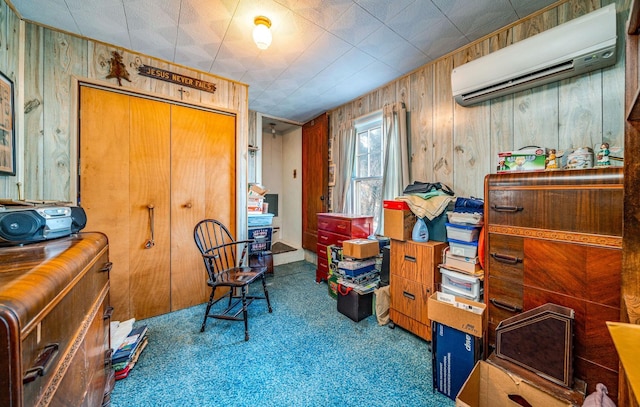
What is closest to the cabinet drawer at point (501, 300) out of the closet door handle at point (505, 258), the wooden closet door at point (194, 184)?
→ the closet door handle at point (505, 258)

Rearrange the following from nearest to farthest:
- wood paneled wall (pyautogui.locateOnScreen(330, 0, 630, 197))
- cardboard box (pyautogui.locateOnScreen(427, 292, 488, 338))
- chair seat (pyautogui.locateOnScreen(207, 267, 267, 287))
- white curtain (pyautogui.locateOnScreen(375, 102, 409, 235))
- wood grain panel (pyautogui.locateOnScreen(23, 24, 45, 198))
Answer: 1. cardboard box (pyautogui.locateOnScreen(427, 292, 488, 338))
2. wood paneled wall (pyautogui.locateOnScreen(330, 0, 630, 197))
3. wood grain panel (pyautogui.locateOnScreen(23, 24, 45, 198))
4. chair seat (pyautogui.locateOnScreen(207, 267, 267, 287))
5. white curtain (pyautogui.locateOnScreen(375, 102, 409, 235))

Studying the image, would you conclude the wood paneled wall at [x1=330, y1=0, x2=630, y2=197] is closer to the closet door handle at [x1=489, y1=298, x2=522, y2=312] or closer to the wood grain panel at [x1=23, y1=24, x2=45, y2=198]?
the closet door handle at [x1=489, y1=298, x2=522, y2=312]

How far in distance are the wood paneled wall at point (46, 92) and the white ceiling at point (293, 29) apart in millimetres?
110

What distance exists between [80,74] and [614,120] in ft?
12.6

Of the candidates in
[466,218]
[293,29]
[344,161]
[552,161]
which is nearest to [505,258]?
[466,218]

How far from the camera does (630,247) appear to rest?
0.69m

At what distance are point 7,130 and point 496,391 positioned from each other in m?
3.27

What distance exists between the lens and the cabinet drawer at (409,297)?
186 cm

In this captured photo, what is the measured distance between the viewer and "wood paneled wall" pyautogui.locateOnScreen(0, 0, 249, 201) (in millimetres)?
1681

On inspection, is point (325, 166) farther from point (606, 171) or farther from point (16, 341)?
point (16, 341)

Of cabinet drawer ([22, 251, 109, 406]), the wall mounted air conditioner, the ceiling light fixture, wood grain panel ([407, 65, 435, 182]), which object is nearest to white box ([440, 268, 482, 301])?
wood grain panel ([407, 65, 435, 182])

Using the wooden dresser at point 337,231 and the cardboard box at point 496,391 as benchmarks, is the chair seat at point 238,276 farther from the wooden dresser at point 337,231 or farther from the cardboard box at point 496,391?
the cardboard box at point 496,391

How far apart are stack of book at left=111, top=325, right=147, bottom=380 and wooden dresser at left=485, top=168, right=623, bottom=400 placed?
230 centimetres

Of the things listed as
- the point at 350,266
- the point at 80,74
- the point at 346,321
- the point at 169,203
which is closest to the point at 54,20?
the point at 80,74
